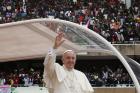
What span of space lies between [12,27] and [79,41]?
128 cm

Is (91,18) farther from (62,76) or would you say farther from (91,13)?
(62,76)

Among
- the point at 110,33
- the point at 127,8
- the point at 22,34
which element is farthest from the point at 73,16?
the point at 22,34

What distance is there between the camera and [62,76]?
7.06 metres

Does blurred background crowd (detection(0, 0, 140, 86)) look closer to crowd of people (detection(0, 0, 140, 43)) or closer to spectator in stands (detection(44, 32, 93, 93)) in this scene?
crowd of people (detection(0, 0, 140, 43))

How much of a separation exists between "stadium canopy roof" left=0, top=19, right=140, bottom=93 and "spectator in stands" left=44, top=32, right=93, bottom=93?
2648 mm

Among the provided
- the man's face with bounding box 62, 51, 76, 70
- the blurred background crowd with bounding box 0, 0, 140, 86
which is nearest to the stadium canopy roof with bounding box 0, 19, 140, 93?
the man's face with bounding box 62, 51, 76, 70

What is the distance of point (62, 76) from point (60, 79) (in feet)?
0.16

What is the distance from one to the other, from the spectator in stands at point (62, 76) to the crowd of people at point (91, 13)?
67.9 feet

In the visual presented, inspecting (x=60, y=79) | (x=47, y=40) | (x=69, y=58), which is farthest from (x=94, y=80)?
(x=69, y=58)

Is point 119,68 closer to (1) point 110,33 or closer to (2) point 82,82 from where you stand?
(1) point 110,33

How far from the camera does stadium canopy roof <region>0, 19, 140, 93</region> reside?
10062 millimetres

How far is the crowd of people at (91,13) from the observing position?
29047 mm

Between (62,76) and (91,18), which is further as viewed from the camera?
(91,18)

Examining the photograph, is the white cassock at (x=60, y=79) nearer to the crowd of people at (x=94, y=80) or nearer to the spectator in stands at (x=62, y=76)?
the spectator in stands at (x=62, y=76)
